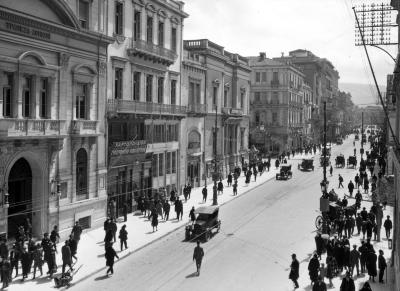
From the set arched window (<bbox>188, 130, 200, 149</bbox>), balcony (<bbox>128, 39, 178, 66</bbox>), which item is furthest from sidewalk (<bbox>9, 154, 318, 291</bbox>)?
balcony (<bbox>128, 39, 178, 66</bbox>)

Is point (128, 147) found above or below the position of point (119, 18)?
below

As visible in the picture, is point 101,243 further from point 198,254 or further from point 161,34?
point 161,34

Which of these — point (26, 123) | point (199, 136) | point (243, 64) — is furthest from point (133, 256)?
point (243, 64)

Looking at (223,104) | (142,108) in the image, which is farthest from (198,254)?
(223,104)

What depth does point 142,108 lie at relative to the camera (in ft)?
112

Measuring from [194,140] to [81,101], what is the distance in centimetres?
1847

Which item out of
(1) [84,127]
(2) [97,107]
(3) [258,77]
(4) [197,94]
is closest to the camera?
(1) [84,127]

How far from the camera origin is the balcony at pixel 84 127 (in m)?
26.3

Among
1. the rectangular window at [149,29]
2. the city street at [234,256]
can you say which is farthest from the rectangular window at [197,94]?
the city street at [234,256]

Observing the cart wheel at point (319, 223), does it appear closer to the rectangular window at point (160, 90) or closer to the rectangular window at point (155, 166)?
the rectangular window at point (155, 166)

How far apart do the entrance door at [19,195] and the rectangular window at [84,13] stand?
8348 millimetres

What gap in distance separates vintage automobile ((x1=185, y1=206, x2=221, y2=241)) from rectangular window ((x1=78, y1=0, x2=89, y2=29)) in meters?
11.9

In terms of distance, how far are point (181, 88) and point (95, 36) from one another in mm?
14719

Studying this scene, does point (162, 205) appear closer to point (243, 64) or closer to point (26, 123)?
point (26, 123)
